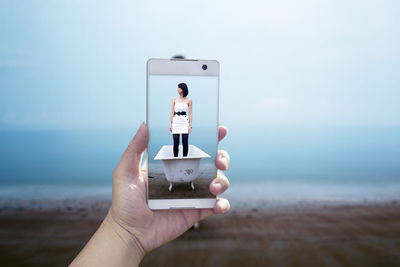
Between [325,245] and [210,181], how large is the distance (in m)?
2.60

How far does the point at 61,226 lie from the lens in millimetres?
3543

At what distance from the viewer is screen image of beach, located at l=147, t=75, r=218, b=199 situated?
46.8 inches

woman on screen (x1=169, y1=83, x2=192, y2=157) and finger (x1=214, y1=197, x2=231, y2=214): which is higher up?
woman on screen (x1=169, y1=83, x2=192, y2=157)

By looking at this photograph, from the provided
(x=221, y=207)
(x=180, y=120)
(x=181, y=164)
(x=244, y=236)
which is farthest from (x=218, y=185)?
(x=244, y=236)

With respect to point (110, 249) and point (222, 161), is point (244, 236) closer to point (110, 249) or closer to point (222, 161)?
point (222, 161)

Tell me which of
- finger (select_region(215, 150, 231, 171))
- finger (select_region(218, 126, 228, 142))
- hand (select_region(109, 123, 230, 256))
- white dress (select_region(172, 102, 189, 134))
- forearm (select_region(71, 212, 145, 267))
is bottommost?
forearm (select_region(71, 212, 145, 267))

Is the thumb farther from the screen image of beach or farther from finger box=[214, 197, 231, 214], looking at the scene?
finger box=[214, 197, 231, 214]

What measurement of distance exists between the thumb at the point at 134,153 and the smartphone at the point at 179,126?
0.03 meters

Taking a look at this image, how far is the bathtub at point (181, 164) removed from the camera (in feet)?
4.01

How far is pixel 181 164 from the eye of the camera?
1293 millimetres

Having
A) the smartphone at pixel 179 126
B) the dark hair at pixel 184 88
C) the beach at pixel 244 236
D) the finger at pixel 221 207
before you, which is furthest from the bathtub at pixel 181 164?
the beach at pixel 244 236

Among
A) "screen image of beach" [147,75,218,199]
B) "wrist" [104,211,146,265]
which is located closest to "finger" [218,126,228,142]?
"screen image of beach" [147,75,218,199]

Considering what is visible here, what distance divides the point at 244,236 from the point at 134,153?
2.51 meters

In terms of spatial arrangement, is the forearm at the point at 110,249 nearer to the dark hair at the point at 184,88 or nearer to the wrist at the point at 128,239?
the wrist at the point at 128,239
